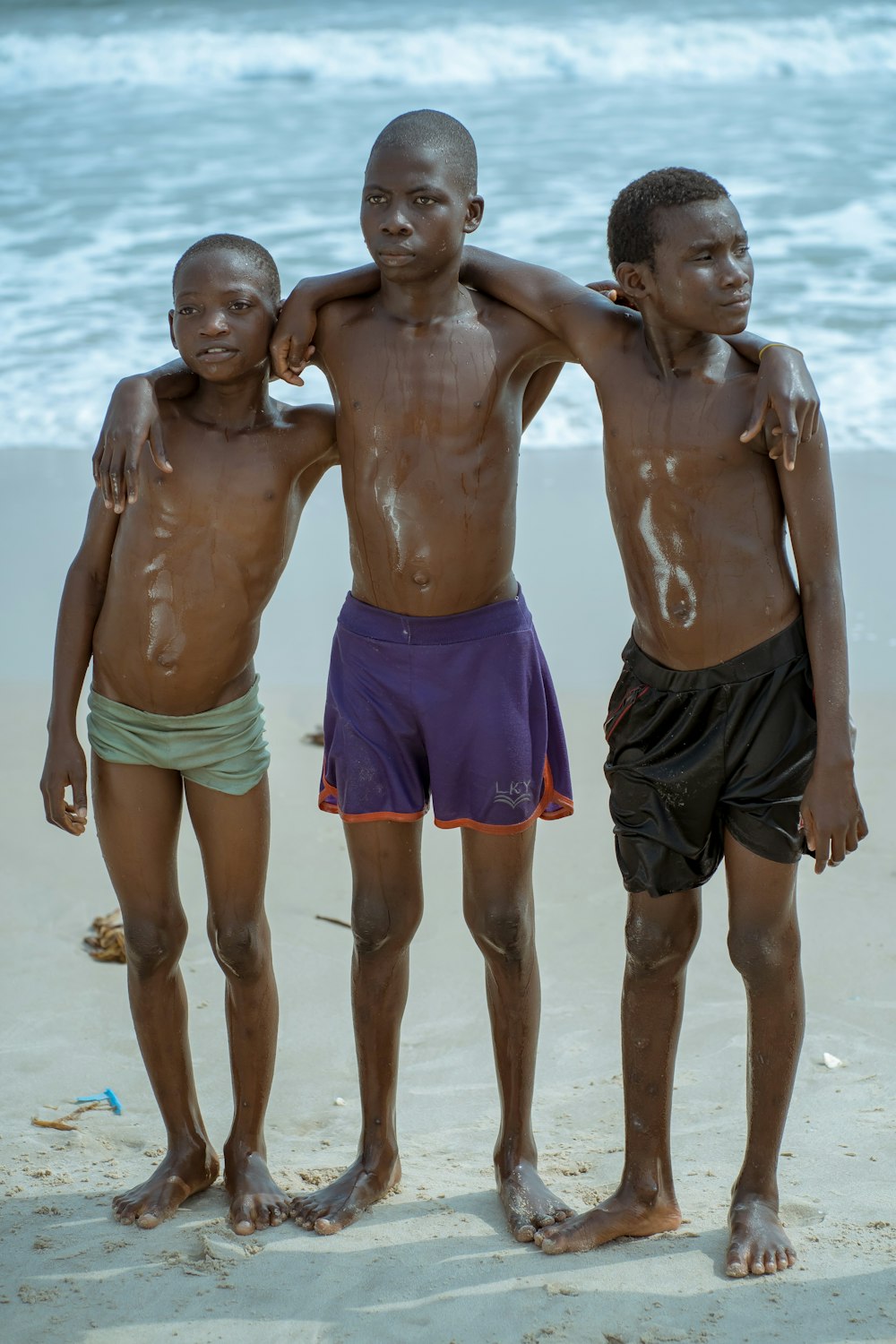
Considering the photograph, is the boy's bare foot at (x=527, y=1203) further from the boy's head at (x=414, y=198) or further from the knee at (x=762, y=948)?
the boy's head at (x=414, y=198)

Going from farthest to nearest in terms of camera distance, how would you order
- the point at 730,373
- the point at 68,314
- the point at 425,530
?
the point at 68,314
the point at 425,530
the point at 730,373

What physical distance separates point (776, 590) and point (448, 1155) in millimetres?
1523

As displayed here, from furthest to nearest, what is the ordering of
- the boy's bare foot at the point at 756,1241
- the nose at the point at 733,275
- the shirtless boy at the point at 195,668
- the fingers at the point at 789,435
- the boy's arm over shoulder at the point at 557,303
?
the shirtless boy at the point at 195,668, the boy's arm over shoulder at the point at 557,303, the boy's bare foot at the point at 756,1241, the nose at the point at 733,275, the fingers at the point at 789,435

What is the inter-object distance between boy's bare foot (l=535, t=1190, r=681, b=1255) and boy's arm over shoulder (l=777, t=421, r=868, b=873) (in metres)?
0.81

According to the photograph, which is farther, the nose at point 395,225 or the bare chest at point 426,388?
the bare chest at point 426,388

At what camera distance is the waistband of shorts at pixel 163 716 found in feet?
9.95

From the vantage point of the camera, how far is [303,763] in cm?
496

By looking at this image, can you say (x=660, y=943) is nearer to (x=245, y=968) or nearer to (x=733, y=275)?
(x=245, y=968)

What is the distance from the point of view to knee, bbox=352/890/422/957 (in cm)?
312

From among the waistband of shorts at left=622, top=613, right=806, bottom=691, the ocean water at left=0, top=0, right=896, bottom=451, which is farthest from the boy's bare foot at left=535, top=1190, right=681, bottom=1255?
the ocean water at left=0, top=0, right=896, bottom=451

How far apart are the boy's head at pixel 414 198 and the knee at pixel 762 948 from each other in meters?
1.43

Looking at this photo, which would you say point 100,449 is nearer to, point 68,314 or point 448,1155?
point 448,1155

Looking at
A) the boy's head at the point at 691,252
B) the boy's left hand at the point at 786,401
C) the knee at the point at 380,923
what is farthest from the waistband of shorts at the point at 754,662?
the knee at the point at 380,923

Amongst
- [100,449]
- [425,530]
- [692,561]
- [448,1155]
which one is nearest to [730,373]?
[692,561]
